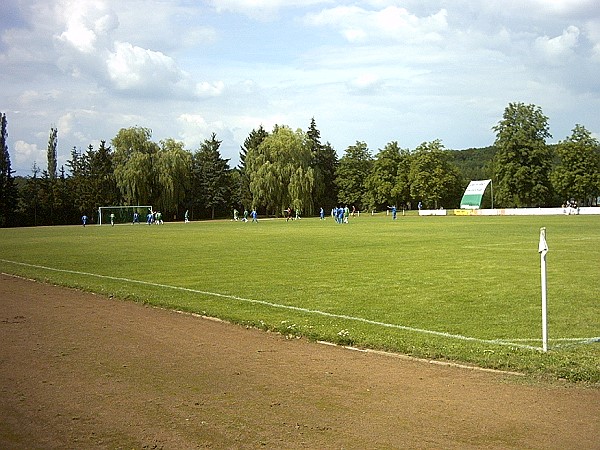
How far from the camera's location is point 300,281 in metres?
16.7

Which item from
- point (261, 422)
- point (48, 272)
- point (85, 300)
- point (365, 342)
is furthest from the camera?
point (48, 272)

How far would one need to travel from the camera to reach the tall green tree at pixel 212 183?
106438 millimetres

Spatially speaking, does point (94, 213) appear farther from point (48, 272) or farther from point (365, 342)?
point (365, 342)

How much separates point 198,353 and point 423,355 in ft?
9.67

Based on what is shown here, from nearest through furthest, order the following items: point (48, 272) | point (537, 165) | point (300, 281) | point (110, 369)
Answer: point (110, 369) < point (300, 281) < point (48, 272) < point (537, 165)

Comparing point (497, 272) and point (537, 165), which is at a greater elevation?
point (537, 165)

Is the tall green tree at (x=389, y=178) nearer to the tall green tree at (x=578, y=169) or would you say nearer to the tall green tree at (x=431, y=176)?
the tall green tree at (x=431, y=176)

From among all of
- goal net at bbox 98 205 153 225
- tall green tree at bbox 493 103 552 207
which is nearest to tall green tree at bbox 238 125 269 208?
goal net at bbox 98 205 153 225

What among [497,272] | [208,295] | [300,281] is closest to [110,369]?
[208,295]

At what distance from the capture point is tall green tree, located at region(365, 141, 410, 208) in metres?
115

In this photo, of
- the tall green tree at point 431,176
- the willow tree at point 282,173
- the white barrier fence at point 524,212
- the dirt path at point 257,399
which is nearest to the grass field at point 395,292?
the dirt path at point 257,399

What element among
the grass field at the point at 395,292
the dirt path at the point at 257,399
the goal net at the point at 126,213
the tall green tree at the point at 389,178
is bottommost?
the grass field at the point at 395,292

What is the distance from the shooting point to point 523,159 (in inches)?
3994

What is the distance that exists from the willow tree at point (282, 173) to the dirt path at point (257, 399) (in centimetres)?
8137
